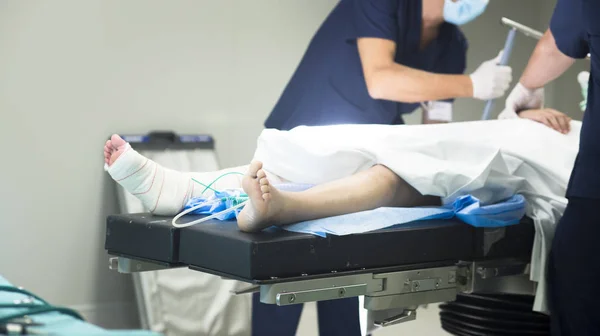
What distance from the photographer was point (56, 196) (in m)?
2.92

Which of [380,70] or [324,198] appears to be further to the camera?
[380,70]

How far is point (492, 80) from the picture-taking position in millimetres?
3023

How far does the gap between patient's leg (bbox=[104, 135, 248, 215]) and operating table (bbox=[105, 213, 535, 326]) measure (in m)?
0.05

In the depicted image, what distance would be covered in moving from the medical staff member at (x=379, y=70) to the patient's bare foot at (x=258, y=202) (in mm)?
1573

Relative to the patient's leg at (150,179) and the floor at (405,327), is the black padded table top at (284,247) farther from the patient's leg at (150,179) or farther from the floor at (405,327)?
the floor at (405,327)

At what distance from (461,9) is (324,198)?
174 centimetres

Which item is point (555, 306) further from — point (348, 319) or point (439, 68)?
point (439, 68)

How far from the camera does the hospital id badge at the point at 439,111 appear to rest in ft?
Answer: 11.0

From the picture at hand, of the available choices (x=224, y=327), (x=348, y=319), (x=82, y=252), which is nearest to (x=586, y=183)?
(x=348, y=319)

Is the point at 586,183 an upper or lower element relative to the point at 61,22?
lower

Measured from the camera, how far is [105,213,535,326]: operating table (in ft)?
4.79

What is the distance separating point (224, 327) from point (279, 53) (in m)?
1.23

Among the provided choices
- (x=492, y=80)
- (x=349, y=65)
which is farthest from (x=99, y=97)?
(x=492, y=80)

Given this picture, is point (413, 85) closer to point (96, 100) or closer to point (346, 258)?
point (96, 100)
